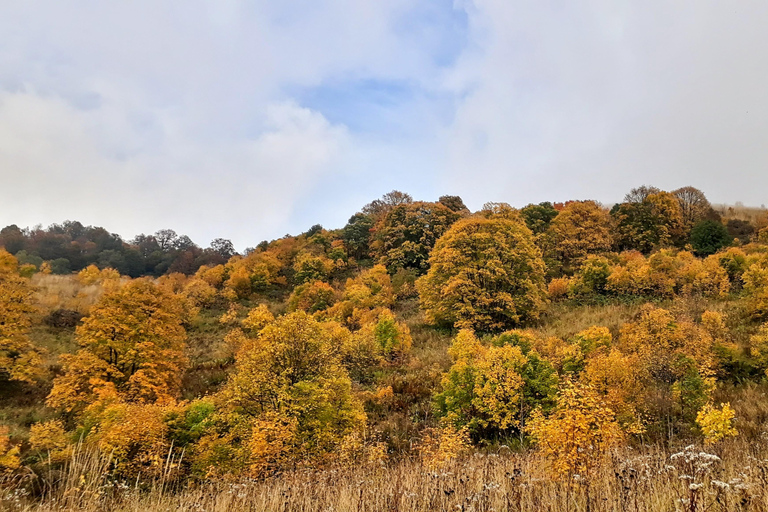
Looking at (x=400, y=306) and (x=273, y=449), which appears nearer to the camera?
(x=273, y=449)

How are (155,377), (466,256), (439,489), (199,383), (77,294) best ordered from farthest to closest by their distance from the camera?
(77,294)
(466,256)
(199,383)
(155,377)
(439,489)

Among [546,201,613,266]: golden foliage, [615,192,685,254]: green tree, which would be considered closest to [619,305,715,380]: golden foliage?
[546,201,613,266]: golden foliage

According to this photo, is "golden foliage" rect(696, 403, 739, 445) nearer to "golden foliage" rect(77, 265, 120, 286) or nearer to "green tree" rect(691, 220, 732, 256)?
"green tree" rect(691, 220, 732, 256)

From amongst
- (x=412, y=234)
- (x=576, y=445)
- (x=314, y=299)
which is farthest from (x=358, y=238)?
(x=576, y=445)

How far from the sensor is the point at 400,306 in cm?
4678

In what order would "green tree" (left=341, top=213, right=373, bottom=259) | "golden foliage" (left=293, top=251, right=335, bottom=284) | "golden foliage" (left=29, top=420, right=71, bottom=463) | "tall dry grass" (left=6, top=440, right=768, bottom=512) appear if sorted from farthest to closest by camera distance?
1. "green tree" (left=341, top=213, right=373, bottom=259)
2. "golden foliage" (left=293, top=251, right=335, bottom=284)
3. "golden foliage" (left=29, top=420, right=71, bottom=463)
4. "tall dry grass" (left=6, top=440, right=768, bottom=512)

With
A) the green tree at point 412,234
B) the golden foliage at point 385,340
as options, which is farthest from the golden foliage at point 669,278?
the green tree at point 412,234

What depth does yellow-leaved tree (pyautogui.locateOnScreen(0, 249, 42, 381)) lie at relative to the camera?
2791cm

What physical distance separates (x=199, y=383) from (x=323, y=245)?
4389 cm

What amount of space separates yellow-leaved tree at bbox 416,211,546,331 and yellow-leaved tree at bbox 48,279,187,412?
23.3 meters

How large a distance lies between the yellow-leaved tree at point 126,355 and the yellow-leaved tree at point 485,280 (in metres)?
23.3

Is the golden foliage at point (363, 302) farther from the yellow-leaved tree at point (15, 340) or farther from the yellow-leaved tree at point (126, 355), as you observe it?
the yellow-leaved tree at point (15, 340)

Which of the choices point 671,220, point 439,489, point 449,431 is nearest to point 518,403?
point 449,431

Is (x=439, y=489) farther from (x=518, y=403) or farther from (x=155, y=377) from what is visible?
(x=155, y=377)
